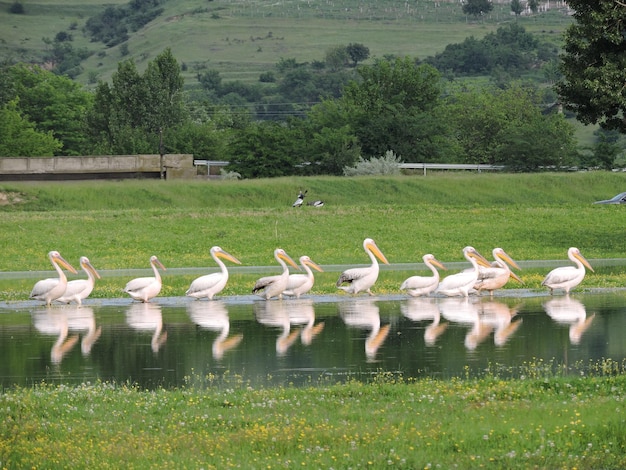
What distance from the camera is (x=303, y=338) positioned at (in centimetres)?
1998

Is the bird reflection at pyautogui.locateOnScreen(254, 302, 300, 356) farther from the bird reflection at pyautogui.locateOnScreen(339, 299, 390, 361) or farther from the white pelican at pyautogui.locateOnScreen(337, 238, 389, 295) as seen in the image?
the white pelican at pyautogui.locateOnScreen(337, 238, 389, 295)

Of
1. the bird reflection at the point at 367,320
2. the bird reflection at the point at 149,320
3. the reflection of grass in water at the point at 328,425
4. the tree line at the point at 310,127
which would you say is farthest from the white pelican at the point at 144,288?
the tree line at the point at 310,127

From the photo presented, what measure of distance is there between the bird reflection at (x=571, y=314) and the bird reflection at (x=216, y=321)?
17.0 feet

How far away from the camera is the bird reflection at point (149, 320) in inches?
790

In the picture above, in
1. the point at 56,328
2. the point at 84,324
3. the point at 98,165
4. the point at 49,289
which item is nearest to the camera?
the point at 56,328

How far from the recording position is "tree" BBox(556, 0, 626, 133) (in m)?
37.1

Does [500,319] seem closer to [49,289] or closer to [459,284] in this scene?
[459,284]

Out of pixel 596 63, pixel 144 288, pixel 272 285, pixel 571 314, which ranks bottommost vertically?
pixel 144 288

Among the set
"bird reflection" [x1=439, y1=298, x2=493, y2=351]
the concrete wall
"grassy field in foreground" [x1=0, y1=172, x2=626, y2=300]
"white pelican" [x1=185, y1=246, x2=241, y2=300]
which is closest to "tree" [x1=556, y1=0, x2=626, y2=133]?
"grassy field in foreground" [x1=0, y1=172, x2=626, y2=300]

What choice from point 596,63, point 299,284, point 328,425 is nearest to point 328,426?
point 328,425

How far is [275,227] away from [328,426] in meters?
31.8

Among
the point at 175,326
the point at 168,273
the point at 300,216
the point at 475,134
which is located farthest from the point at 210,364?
the point at 475,134

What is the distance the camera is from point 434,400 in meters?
13.4

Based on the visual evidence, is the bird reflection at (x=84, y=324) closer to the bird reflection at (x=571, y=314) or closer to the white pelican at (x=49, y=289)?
the white pelican at (x=49, y=289)
